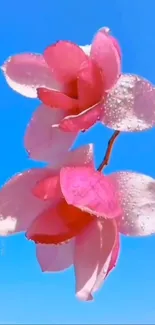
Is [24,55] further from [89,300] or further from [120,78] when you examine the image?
[89,300]

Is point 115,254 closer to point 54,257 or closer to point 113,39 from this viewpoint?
point 54,257

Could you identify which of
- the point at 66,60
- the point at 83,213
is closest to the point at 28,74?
the point at 66,60

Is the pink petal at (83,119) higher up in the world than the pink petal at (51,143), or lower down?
higher up

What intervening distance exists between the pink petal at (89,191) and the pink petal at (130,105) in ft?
0.16

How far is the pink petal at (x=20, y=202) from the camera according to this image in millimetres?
589

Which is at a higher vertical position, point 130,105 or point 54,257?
point 130,105

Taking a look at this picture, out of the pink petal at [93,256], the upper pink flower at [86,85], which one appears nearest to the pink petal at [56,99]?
the upper pink flower at [86,85]

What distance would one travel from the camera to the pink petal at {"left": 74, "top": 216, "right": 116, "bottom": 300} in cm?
54

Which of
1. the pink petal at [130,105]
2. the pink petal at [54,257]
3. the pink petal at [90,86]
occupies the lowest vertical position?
the pink petal at [54,257]

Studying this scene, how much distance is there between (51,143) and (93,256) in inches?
4.6

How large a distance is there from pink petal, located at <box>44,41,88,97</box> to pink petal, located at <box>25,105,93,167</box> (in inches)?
1.2

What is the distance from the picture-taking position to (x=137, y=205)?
1.83 ft

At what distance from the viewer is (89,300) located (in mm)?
534

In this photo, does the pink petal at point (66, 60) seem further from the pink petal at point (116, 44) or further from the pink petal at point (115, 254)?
the pink petal at point (115, 254)
